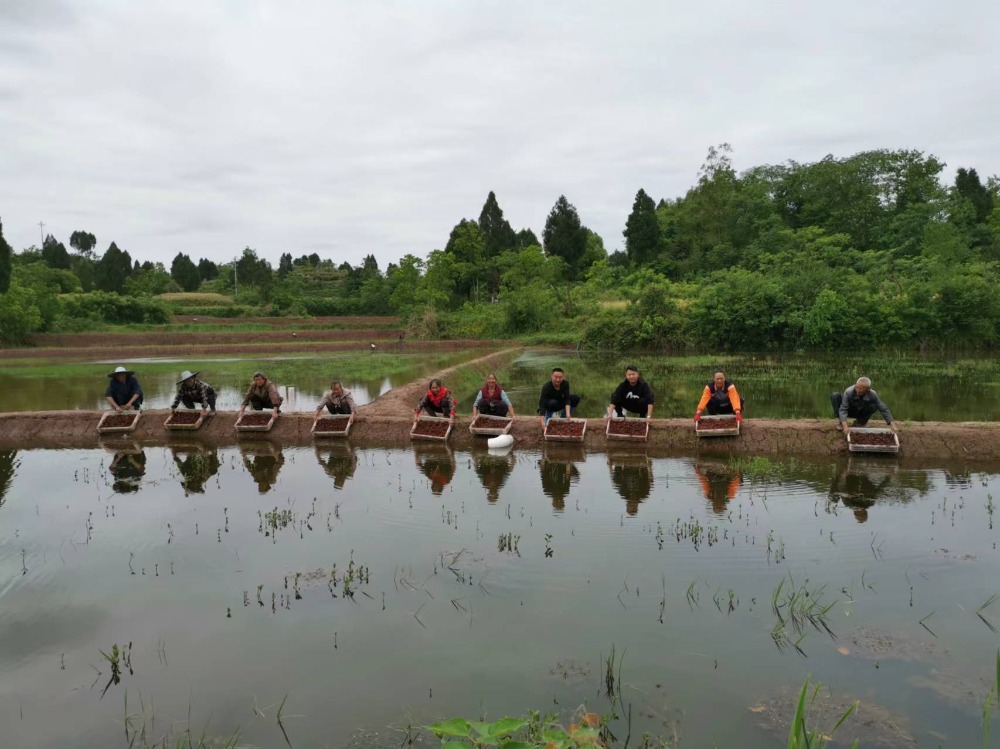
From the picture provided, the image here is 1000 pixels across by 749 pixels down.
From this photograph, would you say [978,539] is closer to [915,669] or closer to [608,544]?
[915,669]

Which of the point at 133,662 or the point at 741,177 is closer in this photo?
the point at 133,662

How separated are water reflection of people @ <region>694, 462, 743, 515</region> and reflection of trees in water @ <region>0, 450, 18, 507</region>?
8.56 meters

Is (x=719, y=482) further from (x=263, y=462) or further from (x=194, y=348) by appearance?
(x=194, y=348)

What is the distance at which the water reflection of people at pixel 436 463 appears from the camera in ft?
31.6

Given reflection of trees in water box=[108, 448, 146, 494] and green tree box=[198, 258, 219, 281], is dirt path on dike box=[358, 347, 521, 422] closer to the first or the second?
reflection of trees in water box=[108, 448, 146, 494]

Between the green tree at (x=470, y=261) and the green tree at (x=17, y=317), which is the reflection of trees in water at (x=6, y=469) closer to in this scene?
the green tree at (x=17, y=317)

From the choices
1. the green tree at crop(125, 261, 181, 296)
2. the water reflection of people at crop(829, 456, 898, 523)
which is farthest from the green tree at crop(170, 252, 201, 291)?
the water reflection of people at crop(829, 456, 898, 523)

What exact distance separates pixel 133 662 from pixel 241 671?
774mm

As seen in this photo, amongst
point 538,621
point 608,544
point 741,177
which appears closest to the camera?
point 538,621

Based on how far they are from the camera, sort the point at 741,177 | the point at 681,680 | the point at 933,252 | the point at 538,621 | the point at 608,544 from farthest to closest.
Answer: the point at 741,177 < the point at 933,252 < the point at 608,544 < the point at 538,621 < the point at 681,680

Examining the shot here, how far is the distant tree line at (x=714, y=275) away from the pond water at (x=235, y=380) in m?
14.0

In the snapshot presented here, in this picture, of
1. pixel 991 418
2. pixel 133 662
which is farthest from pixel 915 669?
pixel 991 418

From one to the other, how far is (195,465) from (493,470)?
4529 mm

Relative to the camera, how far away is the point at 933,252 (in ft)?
135
